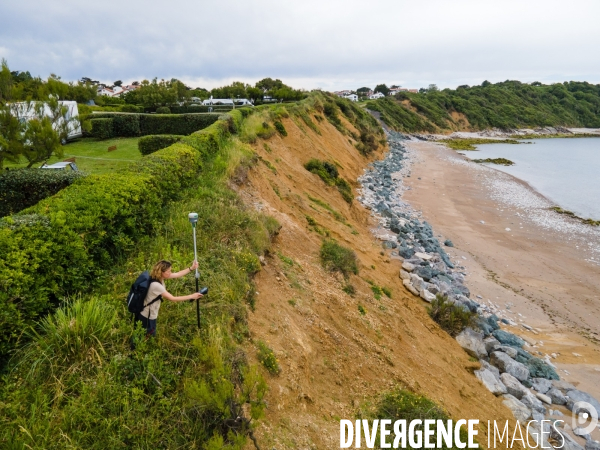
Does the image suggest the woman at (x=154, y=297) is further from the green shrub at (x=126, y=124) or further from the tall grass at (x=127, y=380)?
the green shrub at (x=126, y=124)

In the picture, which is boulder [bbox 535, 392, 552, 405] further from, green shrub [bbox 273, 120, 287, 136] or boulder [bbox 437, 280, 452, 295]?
green shrub [bbox 273, 120, 287, 136]

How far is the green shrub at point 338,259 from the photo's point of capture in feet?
36.9

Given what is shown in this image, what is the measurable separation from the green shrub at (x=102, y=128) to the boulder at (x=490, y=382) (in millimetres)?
27729

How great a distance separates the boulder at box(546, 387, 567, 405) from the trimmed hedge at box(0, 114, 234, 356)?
11.0 m

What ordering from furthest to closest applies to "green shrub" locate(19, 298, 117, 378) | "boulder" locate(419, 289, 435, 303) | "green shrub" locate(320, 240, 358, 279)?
1. "boulder" locate(419, 289, 435, 303)
2. "green shrub" locate(320, 240, 358, 279)
3. "green shrub" locate(19, 298, 117, 378)

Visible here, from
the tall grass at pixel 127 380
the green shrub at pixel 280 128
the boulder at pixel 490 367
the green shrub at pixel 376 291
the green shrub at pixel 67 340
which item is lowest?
the boulder at pixel 490 367

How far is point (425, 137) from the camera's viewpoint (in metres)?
82.7

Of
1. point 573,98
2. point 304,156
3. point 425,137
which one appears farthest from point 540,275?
point 573,98

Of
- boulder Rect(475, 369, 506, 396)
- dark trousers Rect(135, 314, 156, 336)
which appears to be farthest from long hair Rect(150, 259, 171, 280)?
boulder Rect(475, 369, 506, 396)

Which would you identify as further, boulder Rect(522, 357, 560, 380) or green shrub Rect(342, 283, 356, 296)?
green shrub Rect(342, 283, 356, 296)

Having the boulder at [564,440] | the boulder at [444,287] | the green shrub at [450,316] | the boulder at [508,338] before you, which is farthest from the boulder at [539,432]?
the boulder at [444,287]

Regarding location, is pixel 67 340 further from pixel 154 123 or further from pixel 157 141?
pixel 154 123

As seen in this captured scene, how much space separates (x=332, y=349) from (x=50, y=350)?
5172 mm

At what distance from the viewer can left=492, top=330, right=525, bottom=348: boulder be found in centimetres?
1113
